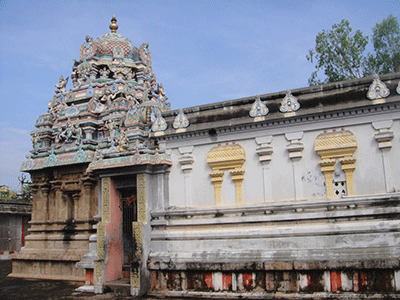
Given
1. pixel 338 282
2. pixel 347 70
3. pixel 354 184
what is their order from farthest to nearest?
pixel 347 70, pixel 354 184, pixel 338 282

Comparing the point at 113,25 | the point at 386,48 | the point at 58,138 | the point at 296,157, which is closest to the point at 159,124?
the point at 296,157

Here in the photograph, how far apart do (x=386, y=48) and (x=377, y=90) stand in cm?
1552

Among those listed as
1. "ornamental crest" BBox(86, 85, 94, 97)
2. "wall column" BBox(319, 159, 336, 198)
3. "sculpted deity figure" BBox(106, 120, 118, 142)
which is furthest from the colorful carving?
"ornamental crest" BBox(86, 85, 94, 97)

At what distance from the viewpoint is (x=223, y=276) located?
9.51 meters

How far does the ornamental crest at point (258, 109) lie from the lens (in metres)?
10.0

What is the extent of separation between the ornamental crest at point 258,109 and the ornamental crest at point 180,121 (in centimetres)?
193

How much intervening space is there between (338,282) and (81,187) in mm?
10115

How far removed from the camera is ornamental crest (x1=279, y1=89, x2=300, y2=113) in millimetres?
9727

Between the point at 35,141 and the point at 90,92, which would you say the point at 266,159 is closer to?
the point at 90,92

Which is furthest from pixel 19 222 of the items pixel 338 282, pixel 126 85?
pixel 338 282

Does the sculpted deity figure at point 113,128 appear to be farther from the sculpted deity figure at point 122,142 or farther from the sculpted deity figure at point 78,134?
the sculpted deity figure at point 122,142

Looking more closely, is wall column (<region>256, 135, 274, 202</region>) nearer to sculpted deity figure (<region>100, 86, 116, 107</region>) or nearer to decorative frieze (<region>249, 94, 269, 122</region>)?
decorative frieze (<region>249, 94, 269, 122</region>)

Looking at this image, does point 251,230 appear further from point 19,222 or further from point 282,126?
point 19,222

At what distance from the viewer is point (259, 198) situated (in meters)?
9.97
